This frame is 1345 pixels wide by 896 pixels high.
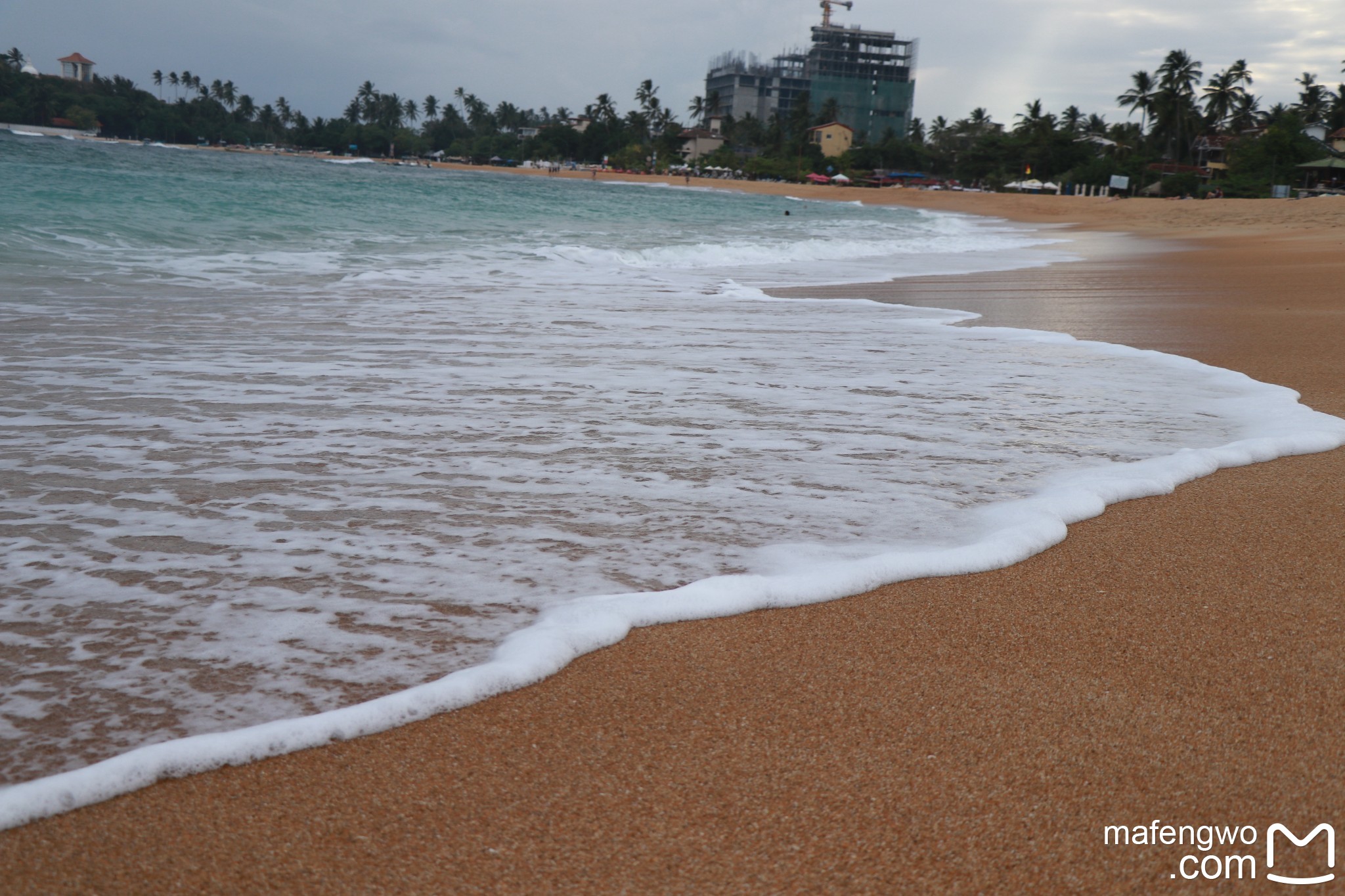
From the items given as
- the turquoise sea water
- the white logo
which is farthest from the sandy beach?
the turquoise sea water

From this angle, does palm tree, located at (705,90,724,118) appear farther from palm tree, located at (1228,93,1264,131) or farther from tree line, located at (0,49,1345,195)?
palm tree, located at (1228,93,1264,131)

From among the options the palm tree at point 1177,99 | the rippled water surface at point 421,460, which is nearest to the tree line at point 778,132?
the palm tree at point 1177,99

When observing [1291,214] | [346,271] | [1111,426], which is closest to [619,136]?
[1291,214]

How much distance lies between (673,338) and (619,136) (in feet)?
374

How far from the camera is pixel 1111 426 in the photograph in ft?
13.3

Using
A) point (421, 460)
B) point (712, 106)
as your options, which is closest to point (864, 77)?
point (712, 106)

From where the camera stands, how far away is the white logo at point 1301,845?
1.39m

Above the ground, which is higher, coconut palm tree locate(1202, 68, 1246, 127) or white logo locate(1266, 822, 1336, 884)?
coconut palm tree locate(1202, 68, 1246, 127)

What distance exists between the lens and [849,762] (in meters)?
1.64

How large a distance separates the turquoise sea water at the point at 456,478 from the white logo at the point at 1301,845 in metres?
1.08

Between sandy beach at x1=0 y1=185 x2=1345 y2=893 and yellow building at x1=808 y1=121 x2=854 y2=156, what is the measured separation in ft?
361

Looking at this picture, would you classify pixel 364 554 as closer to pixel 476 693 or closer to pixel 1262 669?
pixel 476 693

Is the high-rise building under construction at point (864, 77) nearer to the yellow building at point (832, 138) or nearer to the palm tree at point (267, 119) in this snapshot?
the yellow building at point (832, 138)

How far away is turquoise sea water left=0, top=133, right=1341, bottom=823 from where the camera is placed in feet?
6.42
